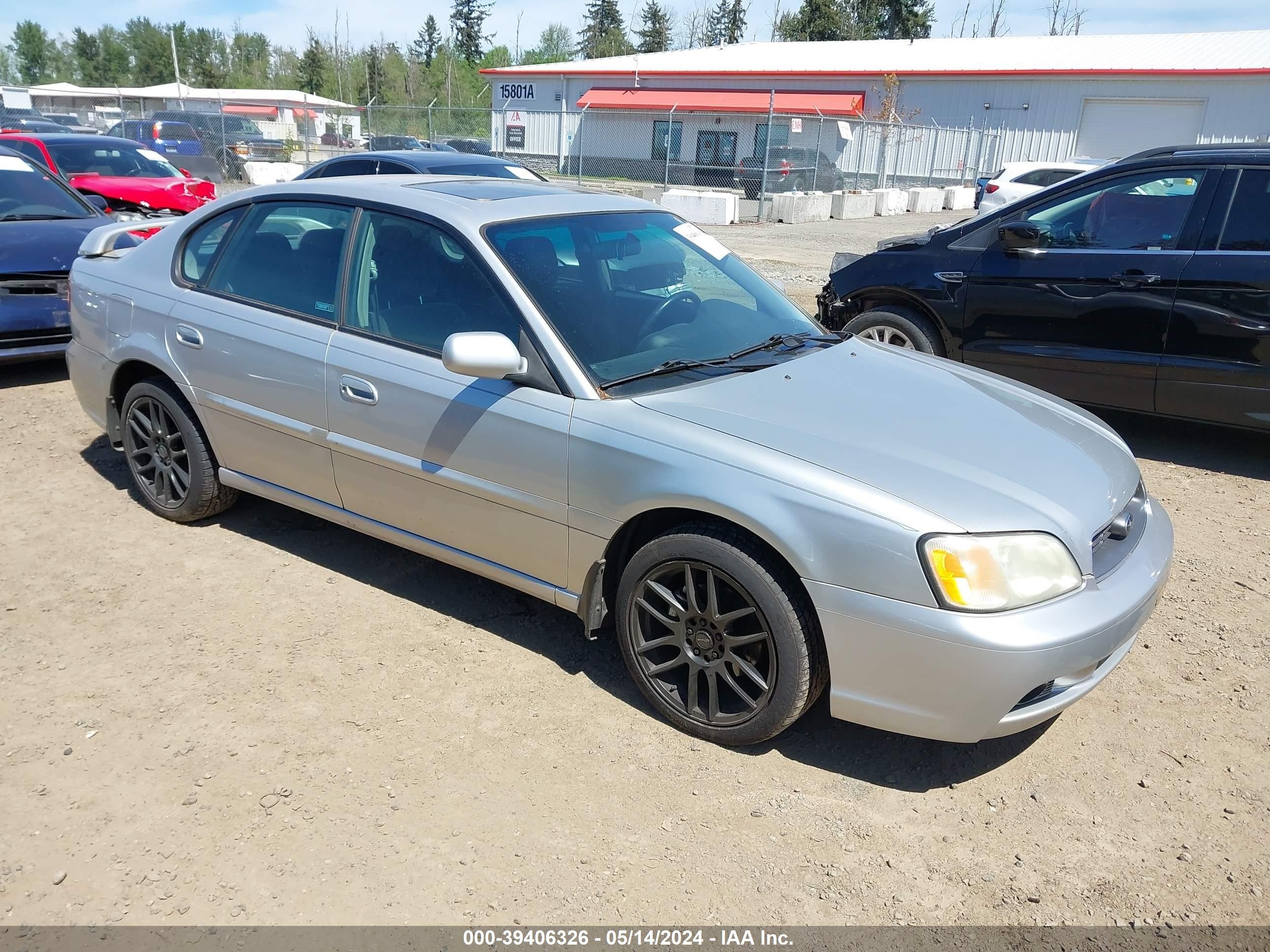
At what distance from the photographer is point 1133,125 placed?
3278 centimetres

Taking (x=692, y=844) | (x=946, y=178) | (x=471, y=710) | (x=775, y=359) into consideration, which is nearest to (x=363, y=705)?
(x=471, y=710)

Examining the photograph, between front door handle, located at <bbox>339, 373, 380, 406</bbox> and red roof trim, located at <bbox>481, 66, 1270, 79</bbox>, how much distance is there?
35.1m

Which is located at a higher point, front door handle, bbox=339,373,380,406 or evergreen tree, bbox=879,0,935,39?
evergreen tree, bbox=879,0,935,39

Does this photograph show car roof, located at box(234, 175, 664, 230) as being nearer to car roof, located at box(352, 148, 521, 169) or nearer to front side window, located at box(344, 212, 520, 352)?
front side window, located at box(344, 212, 520, 352)

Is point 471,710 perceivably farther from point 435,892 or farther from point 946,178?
point 946,178

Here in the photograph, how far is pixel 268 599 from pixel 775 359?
2319mm

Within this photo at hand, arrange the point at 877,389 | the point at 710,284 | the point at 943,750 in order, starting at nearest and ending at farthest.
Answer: the point at 943,750 → the point at 877,389 → the point at 710,284

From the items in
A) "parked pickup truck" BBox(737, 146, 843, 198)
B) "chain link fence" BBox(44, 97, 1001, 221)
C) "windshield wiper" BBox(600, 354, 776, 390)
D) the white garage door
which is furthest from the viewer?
the white garage door

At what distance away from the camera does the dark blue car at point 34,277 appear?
686cm

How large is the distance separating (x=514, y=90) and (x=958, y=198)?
2350cm

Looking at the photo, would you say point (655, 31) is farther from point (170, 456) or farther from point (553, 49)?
point (170, 456)

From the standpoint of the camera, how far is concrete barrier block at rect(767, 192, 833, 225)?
22531 millimetres

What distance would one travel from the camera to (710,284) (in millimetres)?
4137

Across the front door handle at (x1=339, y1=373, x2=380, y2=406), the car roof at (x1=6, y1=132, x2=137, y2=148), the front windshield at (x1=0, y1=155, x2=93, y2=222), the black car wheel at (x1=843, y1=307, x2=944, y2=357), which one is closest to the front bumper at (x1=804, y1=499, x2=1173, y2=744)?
the front door handle at (x1=339, y1=373, x2=380, y2=406)
